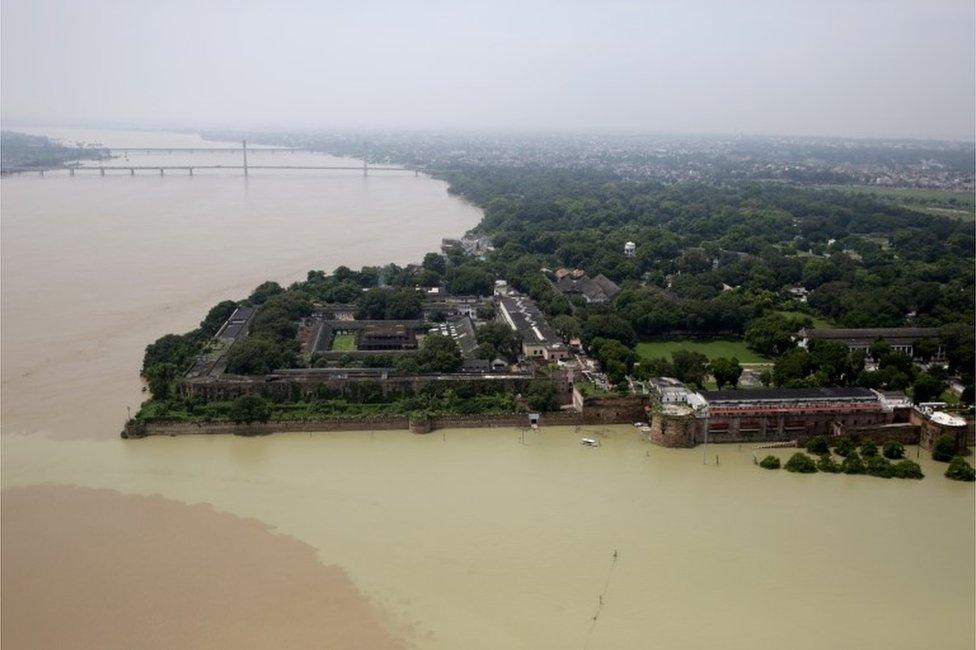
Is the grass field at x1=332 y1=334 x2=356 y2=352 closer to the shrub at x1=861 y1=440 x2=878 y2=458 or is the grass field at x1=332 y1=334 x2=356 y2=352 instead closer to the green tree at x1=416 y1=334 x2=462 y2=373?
the green tree at x1=416 y1=334 x2=462 y2=373

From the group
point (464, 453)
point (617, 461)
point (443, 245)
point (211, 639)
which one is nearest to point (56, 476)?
point (211, 639)

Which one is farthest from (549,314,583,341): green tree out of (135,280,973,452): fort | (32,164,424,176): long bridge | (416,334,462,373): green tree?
(32,164,424,176): long bridge

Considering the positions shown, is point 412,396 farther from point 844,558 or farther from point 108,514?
point 844,558

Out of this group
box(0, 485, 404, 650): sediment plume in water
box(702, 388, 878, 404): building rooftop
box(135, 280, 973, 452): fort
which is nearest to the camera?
box(0, 485, 404, 650): sediment plume in water

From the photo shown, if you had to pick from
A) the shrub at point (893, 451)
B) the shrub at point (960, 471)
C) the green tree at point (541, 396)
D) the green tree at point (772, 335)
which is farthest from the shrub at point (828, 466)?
the green tree at point (772, 335)

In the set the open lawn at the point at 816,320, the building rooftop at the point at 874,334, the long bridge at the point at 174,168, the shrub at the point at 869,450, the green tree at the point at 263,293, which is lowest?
the shrub at the point at 869,450

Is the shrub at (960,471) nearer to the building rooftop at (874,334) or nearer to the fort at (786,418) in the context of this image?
the fort at (786,418)
